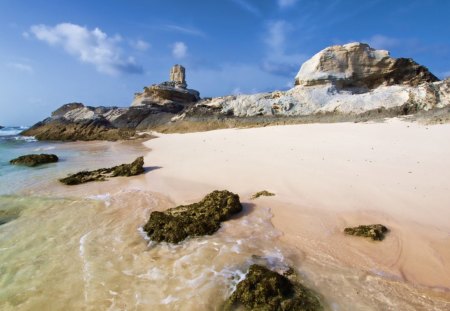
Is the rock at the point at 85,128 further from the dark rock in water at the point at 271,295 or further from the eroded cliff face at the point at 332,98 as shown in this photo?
the dark rock in water at the point at 271,295

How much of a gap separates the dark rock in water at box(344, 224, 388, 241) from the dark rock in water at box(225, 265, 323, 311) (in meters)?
→ 1.37

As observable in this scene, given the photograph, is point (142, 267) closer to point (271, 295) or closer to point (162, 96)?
point (271, 295)

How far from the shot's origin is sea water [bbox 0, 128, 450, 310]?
8.61 feet

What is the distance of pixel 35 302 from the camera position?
2699mm

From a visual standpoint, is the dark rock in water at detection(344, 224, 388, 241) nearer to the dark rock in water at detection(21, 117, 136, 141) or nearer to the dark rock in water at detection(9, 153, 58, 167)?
the dark rock in water at detection(9, 153, 58, 167)

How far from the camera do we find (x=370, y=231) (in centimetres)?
362

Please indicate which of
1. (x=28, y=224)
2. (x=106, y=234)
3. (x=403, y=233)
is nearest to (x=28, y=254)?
(x=106, y=234)

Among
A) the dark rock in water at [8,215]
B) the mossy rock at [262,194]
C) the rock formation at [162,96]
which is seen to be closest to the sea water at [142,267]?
the dark rock in water at [8,215]

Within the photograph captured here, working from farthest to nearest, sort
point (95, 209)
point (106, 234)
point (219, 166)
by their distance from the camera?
point (219, 166) < point (95, 209) < point (106, 234)

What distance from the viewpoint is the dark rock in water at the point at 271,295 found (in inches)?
97.0

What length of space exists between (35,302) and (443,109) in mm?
15469

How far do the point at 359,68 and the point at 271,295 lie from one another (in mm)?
20753

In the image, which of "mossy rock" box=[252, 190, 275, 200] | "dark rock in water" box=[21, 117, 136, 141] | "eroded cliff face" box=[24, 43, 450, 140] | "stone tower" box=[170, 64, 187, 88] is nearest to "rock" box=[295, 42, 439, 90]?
"eroded cliff face" box=[24, 43, 450, 140]

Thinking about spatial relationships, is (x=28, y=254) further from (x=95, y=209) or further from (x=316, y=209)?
(x=316, y=209)
